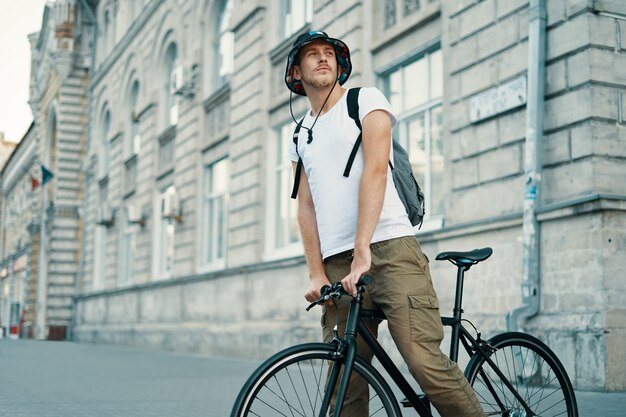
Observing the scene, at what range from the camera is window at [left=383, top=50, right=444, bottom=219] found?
427 inches

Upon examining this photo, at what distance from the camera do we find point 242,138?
1631 cm

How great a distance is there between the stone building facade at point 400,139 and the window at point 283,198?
36 millimetres

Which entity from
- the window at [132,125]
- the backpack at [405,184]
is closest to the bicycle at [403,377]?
the backpack at [405,184]

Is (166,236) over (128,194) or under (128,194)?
under

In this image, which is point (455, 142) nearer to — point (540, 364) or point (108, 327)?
point (540, 364)

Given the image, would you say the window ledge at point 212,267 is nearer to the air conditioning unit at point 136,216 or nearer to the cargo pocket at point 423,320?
the air conditioning unit at point 136,216

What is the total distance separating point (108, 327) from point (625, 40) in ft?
62.1

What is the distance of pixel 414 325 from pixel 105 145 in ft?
90.3

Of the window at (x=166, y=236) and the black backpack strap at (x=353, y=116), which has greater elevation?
the window at (x=166, y=236)

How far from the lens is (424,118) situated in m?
11.2

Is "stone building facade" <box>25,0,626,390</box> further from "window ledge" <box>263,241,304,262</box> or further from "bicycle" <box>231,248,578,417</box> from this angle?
"bicycle" <box>231,248,578,417</box>

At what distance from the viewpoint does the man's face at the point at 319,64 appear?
3.66 meters

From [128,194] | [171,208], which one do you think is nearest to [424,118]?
[171,208]

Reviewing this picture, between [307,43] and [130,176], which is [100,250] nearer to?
[130,176]
